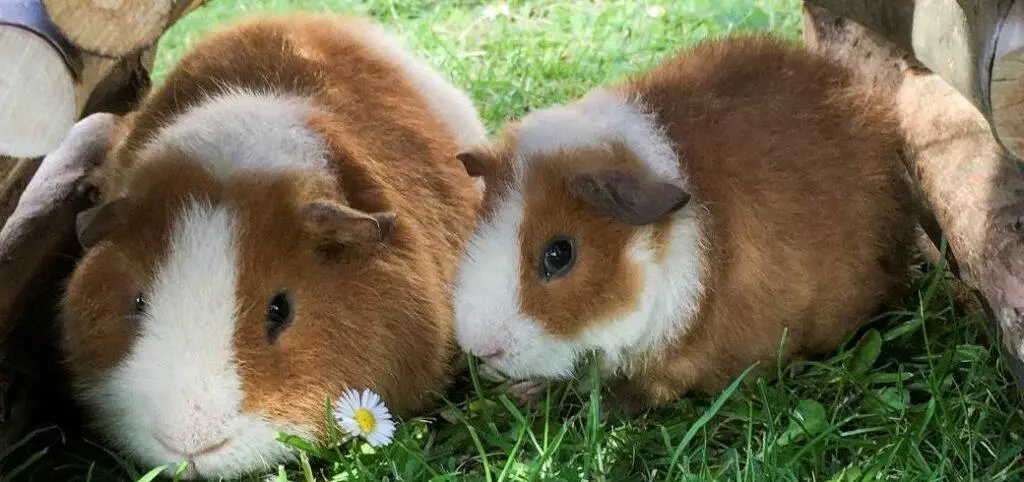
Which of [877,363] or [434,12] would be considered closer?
[877,363]

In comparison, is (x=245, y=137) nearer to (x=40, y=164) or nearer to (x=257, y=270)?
(x=257, y=270)

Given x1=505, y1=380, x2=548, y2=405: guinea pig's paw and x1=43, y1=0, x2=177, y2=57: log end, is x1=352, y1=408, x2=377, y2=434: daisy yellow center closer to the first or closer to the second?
x1=505, y1=380, x2=548, y2=405: guinea pig's paw

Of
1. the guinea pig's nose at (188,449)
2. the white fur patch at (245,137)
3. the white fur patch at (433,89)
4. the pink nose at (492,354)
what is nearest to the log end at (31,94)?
the white fur patch at (245,137)

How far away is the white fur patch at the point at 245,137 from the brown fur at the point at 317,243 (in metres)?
0.04

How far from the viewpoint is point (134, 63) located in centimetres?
289

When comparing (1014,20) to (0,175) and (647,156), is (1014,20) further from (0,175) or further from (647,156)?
(0,175)

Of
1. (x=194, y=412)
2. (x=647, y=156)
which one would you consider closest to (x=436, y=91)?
(x=647, y=156)

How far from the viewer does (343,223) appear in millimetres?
1952

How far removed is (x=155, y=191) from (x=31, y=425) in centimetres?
70

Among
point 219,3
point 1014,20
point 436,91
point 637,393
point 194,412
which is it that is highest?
point 1014,20

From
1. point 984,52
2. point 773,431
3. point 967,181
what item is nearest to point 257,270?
point 773,431

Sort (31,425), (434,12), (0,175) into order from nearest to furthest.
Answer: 1. (0,175)
2. (31,425)
3. (434,12)

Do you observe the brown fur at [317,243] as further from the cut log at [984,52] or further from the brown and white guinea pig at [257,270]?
the cut log at [984,52]

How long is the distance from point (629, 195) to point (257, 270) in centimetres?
78
